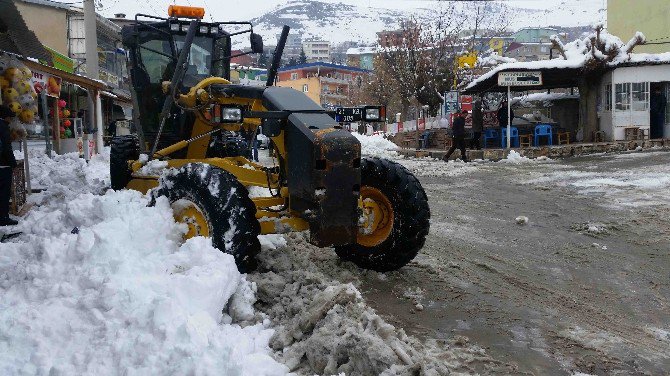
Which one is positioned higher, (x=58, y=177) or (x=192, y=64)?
(x=192, y=64)

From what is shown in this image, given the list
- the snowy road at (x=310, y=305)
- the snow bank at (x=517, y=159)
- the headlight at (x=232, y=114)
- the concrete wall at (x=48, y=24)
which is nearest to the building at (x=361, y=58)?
the concrete wall at (x=48, y=24)

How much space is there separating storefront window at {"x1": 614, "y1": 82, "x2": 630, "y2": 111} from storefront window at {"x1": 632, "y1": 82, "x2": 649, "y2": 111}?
0.64ft

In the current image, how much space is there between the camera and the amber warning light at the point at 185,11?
263 inches

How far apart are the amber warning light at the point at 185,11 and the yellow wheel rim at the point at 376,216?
113 inches

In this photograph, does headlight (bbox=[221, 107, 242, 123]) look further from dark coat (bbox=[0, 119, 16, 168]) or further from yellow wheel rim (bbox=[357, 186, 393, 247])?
dark coat (bbox=[0, 119, 16, 168])

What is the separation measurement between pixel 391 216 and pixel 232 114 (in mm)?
1614

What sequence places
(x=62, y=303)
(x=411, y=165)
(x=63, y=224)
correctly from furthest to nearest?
(x=411, y=165)
(x=63, y=224)
(x=62, y=303)

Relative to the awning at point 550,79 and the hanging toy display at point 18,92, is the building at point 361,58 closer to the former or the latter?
the awning at point 550,79

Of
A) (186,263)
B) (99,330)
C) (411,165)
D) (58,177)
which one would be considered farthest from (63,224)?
(411,165)

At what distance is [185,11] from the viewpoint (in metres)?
6.79

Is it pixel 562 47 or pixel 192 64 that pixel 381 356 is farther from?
pixel 562 47

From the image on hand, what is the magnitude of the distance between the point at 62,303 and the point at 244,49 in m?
4.27

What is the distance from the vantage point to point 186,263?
14.2 ft

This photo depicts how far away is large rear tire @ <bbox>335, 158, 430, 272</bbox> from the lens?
207 inches
